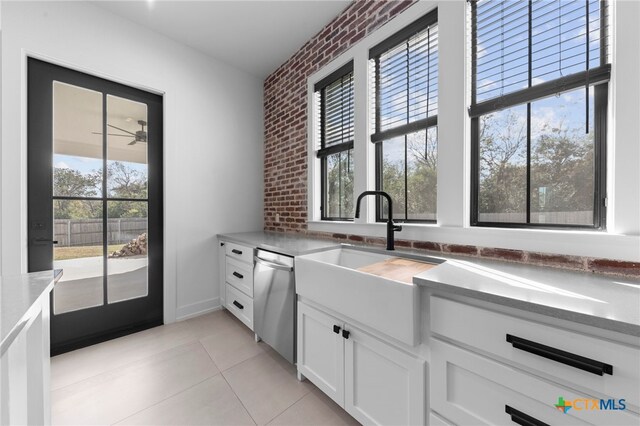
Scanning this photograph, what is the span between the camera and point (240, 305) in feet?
8.30

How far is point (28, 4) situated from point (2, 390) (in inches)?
115

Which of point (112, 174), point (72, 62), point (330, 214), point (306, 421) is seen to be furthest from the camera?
point (330, 214)

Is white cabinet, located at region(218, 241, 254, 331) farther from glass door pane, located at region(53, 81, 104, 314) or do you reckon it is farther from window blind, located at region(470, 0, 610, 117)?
window blind, located at region(470, 0, 610, 117)

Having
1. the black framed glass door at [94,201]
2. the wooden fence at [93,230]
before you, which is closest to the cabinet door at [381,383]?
the black framed glass door at [94,201]

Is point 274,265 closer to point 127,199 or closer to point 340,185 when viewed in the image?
point 340,185

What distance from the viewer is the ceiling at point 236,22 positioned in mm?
2289

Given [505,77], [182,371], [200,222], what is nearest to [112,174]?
[200,222]

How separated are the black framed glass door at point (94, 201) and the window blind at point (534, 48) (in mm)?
3111

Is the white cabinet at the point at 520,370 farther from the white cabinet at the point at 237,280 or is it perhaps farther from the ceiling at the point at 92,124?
the ceiling at the point at 92,124

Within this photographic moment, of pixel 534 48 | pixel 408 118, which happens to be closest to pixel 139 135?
pixel 408 118

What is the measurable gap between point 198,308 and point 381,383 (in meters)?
2.43

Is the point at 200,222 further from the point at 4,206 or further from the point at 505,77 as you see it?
the point at 505,77

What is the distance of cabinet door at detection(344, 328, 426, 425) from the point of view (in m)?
1.08

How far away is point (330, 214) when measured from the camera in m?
2.79
